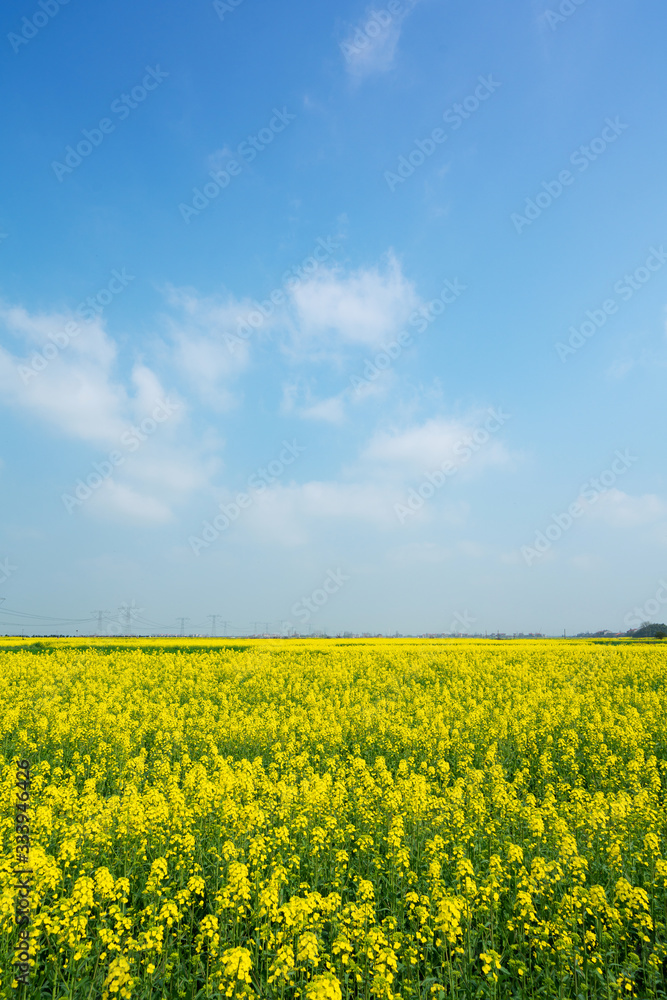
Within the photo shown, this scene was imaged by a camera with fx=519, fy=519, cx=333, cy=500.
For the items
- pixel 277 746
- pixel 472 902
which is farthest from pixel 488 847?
pixel 277 746

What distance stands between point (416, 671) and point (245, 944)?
20786 mm

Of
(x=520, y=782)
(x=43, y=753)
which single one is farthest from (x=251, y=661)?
(x=520, y=782)

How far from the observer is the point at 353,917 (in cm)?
540

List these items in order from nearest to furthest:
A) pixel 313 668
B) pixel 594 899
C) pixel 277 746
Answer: pixel 594 899, pixel 277 746, pixel 313 668

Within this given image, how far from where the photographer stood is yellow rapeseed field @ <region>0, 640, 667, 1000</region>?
549 centimetres

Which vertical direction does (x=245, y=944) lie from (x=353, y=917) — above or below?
below

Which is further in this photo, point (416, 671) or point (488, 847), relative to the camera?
point (416, 671)

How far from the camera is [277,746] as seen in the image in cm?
1266

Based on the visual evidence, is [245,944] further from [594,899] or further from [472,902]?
[594,899]

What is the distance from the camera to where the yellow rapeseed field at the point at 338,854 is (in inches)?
216

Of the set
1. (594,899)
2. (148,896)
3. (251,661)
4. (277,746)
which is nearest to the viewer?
(594,899)

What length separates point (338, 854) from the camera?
7.22m

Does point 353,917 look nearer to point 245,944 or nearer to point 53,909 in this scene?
point 245,944

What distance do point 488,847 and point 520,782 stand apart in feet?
11.1
